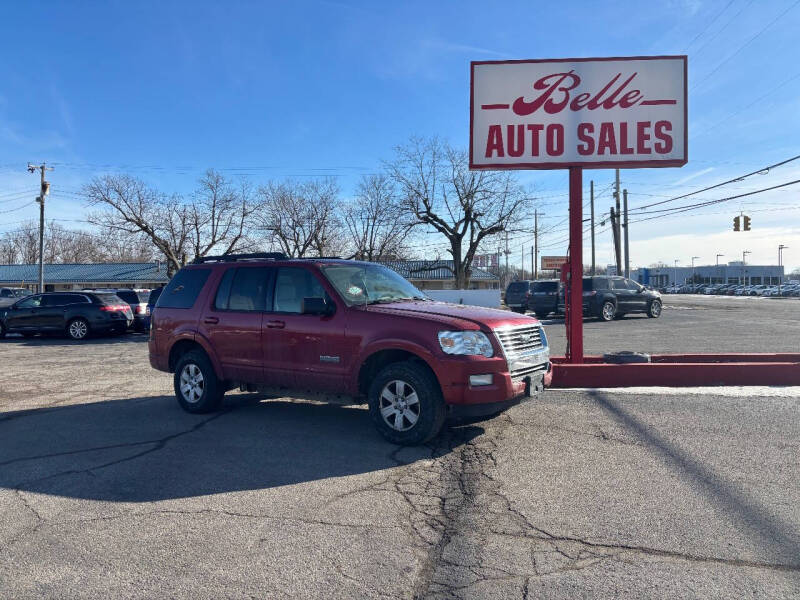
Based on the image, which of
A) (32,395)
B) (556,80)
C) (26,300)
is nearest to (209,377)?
(32,395)

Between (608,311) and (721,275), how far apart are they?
131 metres

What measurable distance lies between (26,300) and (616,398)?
63.1ft

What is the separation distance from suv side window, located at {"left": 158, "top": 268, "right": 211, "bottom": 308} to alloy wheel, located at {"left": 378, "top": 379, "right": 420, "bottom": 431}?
312 centimetres

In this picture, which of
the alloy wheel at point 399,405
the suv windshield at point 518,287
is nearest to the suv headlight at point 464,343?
the alloy wheel at point 399,405

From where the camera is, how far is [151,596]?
3105 mm

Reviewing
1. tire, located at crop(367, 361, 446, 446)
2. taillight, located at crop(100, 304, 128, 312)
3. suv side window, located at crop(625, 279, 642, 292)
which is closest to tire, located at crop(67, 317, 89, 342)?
taillight, located at crop(100, 304, 128, 312)

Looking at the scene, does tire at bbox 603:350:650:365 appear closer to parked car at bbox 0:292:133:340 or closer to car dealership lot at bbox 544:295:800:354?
car dealership lot at bbox 544:295:800:354

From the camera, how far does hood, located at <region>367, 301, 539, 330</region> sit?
18.6 ft

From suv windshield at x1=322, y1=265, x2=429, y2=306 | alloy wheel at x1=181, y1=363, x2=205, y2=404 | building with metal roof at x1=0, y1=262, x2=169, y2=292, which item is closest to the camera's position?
suv windshield at x1=322, y1=265, x2=429, y2=306

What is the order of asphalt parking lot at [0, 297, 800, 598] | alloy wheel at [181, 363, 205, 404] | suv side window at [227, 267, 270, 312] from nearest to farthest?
asphalt parking lot at [0, 297, 800, 598] → suv side window at [227, 267, 270, 312] → alloy wheel at [181, 363, 205, 404]

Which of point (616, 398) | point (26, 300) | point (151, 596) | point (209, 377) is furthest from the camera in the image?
point (26, 300)

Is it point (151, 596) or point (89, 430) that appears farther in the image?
Answer: point (89, 430)

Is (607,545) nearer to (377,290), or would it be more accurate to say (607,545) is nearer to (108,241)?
(377,290)

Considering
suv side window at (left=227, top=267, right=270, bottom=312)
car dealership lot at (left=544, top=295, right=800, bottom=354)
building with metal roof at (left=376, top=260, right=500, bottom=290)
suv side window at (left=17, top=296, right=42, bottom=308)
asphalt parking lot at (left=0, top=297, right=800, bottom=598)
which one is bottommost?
asphalt parking lot at (left=0, top=297, right=800, bottom=598)
